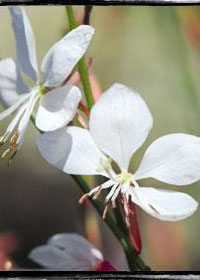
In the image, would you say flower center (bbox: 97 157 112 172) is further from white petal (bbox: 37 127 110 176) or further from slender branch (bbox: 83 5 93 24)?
slender branch (bbox: 83 5 93 24)

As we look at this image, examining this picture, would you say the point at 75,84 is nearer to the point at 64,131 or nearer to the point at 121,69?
the point at 64,131

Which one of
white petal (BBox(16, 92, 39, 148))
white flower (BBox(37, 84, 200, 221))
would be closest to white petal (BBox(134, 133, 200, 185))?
white flower (BBox(37, 84, 200, 221))

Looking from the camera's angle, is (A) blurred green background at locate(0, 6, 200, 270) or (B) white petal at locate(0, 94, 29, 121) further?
(A) blurred green background at locate(0, 6, 200, 270)

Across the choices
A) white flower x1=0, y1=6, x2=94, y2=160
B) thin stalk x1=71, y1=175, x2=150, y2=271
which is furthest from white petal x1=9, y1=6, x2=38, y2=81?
thin stalk x1=71, y1=175, x2=150, y2=271

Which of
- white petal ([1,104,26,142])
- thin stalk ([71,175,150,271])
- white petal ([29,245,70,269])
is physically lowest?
white petal ([29,245,70,269])

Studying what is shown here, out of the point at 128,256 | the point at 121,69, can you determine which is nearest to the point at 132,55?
the point at 121,69

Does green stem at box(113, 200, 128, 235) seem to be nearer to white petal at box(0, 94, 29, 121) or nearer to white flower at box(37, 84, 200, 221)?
white flower at box(37, 84, 200, 221)

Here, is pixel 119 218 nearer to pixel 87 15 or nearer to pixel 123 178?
pixel 123 178

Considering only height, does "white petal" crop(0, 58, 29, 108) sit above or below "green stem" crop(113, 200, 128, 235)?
above
